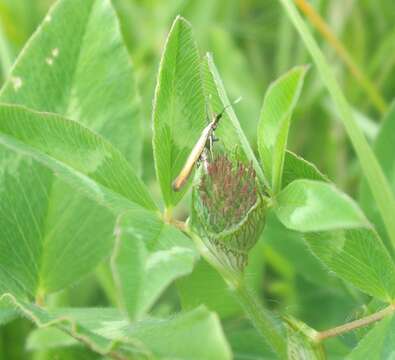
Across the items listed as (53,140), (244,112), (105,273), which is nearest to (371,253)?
(53,140)

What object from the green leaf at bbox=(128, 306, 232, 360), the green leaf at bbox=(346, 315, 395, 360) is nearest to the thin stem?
the green leaf at bbox=(346, 315, 395, 360)

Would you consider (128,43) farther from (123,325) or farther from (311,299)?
(123,325)

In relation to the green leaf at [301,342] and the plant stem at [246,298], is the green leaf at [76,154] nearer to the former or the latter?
the plant stem at [246,298]

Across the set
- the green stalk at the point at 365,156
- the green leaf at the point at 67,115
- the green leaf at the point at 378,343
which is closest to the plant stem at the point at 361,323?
the green leaf at the point at 378,343

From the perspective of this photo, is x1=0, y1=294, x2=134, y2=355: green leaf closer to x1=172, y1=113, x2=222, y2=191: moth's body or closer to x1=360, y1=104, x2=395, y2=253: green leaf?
x1=172, y1=113, x2=222, y2=191: moth's body

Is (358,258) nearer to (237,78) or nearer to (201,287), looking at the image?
(201,287)

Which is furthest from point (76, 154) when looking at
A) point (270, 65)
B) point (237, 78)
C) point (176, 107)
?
point (270, 65)
